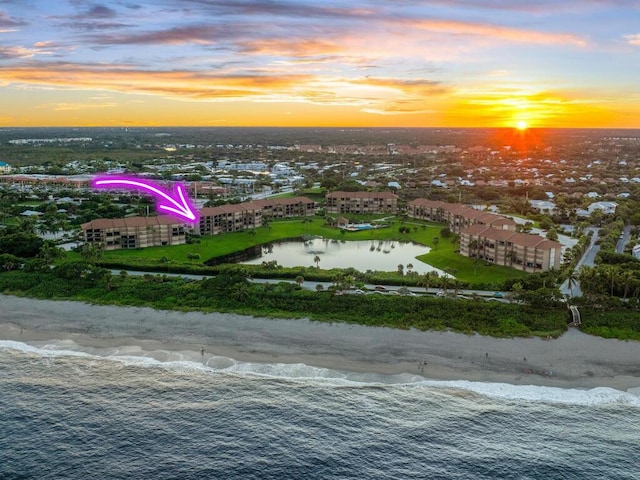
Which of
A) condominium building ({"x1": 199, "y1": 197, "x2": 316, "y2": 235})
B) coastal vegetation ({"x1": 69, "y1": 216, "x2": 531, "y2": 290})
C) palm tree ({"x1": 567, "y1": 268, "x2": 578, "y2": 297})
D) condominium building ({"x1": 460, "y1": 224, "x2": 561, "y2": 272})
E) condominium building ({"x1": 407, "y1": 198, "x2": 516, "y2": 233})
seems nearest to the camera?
palm tree ({"x1": 567, "y1": 268, "x2": 578, "y2": 297})

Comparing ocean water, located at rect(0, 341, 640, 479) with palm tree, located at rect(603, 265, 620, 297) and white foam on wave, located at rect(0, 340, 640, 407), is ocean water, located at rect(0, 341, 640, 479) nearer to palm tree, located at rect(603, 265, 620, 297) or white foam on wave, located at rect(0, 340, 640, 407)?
white foam on wave, located at rect(0, 340, 640, 407)

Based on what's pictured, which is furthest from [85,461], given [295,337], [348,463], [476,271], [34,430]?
[476,271]

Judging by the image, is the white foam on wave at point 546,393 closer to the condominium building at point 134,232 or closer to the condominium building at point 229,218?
the condominium building at point 134,232

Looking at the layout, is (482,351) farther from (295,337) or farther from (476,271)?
(476,271)

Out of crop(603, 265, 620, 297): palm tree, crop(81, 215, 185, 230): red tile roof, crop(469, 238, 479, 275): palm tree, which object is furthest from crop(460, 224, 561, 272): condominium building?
crop(81, 215, 185, 230): red tile roof

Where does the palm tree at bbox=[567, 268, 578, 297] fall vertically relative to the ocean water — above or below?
above

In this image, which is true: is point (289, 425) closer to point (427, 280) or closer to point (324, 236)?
point (427, 280)

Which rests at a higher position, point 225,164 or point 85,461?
point 225,164
